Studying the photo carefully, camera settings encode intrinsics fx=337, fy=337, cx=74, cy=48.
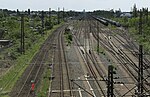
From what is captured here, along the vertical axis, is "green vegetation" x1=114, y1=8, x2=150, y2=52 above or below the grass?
above

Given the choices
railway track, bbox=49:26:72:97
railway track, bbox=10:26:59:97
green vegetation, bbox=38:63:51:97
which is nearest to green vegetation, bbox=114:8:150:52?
railway track, bbox=49:26:72:97

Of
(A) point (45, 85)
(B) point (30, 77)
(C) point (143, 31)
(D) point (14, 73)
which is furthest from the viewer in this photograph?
(C) point (143, 31)

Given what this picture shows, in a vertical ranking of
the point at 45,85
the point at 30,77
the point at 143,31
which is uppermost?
the point at 143,31

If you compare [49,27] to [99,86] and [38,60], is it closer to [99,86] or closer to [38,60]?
[38,60]

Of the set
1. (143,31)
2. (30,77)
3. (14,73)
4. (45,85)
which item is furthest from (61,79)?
(143,31)

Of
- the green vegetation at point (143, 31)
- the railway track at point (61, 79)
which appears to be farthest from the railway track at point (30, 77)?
the green vegetation at point (143, 31)

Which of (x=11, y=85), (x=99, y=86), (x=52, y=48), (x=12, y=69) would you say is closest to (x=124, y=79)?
(x=99, y=86)

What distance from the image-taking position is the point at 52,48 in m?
46.2

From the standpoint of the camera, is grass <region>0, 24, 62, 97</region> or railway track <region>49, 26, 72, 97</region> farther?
grass <region>0, 24, 62, 97</region>

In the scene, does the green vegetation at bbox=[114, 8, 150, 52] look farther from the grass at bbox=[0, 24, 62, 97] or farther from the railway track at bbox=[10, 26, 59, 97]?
the grass at bbox=[0, 24, 62, 97]

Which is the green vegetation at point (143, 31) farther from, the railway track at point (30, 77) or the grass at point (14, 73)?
the grass at point (14, 73)

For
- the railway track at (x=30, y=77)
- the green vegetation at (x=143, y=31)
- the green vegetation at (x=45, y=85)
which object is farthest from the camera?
the green vegetation at (x=143, y=31)

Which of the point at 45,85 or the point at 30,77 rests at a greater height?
the point at 30,77

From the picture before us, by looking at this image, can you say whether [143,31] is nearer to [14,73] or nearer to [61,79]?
[14,73]
